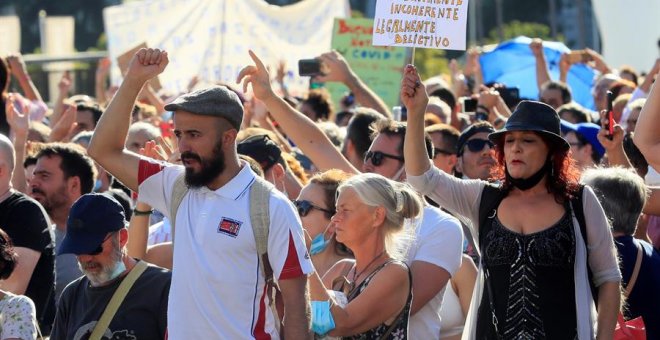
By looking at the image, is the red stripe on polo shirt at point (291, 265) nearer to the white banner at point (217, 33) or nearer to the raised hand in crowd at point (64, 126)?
the raised hand in crowd at point (64, 126)

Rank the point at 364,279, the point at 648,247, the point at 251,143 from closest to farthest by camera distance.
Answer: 1. the point at 364,279
2. the point at 648,247
3. the point at 251,143

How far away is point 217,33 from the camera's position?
13555 millimetres

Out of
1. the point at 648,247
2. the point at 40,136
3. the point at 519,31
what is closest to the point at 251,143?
the point at 648,247

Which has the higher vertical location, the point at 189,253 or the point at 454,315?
the point at 189,253

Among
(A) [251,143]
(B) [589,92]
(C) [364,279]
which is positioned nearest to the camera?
(C) [364,279]

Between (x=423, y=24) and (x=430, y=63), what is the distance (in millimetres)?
33497

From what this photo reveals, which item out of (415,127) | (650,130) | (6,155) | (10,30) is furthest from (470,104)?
(10,30)

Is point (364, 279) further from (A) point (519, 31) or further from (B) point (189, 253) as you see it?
(A) point (519, 31)

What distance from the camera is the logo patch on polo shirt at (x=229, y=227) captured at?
518 centimetres

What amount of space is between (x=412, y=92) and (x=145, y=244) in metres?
1.59

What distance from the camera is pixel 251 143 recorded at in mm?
7430

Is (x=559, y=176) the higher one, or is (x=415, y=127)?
(x=415, y=127)

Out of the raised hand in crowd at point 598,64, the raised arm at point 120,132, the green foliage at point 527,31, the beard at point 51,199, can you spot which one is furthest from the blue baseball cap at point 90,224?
the green foliage at point 527,31

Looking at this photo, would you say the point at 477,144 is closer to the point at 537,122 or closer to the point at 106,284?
the point at 537,122
